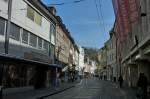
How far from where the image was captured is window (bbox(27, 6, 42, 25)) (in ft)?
132

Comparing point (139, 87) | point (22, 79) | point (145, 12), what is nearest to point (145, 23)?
point (145, 12)

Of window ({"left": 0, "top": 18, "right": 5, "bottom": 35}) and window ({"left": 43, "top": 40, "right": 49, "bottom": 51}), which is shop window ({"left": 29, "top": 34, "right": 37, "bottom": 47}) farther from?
window ({"left": 0, "top": 18, "right": 5, "bottom": 35})

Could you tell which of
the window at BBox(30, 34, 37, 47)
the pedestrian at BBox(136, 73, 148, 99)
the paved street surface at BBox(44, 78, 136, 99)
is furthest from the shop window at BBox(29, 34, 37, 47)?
the pedestrian at BBox(136, 73, 148, 99)

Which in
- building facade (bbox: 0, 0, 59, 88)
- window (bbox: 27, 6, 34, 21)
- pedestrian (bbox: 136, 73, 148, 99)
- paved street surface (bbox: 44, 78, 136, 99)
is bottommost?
paved street surface (bbox: 44, 78, 136, 99)

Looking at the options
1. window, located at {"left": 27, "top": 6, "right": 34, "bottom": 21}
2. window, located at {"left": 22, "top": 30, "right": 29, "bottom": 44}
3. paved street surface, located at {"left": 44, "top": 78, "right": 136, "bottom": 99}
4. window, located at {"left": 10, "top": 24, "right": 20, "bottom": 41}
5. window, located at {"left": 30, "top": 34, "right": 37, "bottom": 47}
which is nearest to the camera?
paved street surface, located at {"left": 44, "top": 78, "right": 136, "bottom": 99}

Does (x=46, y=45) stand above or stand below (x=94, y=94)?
above

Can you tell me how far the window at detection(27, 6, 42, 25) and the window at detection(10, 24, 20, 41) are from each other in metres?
4.75

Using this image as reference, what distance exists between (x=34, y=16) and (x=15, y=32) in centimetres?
876

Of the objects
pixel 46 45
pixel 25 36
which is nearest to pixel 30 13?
pixel 25 36

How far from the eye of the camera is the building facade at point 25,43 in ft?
103

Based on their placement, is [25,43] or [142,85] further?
[25,43]

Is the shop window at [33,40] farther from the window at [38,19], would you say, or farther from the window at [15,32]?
the window at [15,32]

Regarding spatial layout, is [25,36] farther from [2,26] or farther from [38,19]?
[2,26]

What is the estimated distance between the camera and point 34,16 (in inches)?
1693
